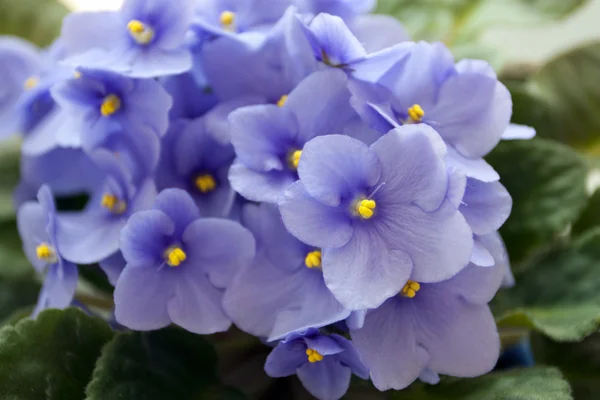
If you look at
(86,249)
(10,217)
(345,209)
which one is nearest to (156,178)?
(86,249)

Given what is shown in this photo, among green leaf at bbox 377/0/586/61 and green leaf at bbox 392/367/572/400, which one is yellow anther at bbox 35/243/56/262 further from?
green leaf at bbox 377/0/586/61

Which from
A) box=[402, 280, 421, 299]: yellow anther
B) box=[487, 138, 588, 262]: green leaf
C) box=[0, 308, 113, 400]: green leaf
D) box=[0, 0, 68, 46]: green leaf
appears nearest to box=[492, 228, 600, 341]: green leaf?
box=[487, 138, 588, 262]: green leaf

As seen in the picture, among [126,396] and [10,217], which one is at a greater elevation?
[126,396]

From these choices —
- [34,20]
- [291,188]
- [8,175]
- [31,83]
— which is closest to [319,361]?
[291,188]

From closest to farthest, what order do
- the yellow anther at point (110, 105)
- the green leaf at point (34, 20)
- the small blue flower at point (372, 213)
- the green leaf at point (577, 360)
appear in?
the small blue flower at point (372, 213)
the yellow anther at point (110, 105)
the green leaf at point (577, 360)
the green leaf at point (34, 20)

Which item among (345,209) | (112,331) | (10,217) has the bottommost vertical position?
(10,217)

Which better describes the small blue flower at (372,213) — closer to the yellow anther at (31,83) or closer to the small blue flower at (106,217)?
the small blue flower at (106,217)

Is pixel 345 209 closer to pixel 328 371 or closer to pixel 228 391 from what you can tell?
pixel 328 371

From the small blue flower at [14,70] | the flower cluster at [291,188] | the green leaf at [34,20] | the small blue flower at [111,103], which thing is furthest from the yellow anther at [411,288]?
the green leaf at [34,20]
